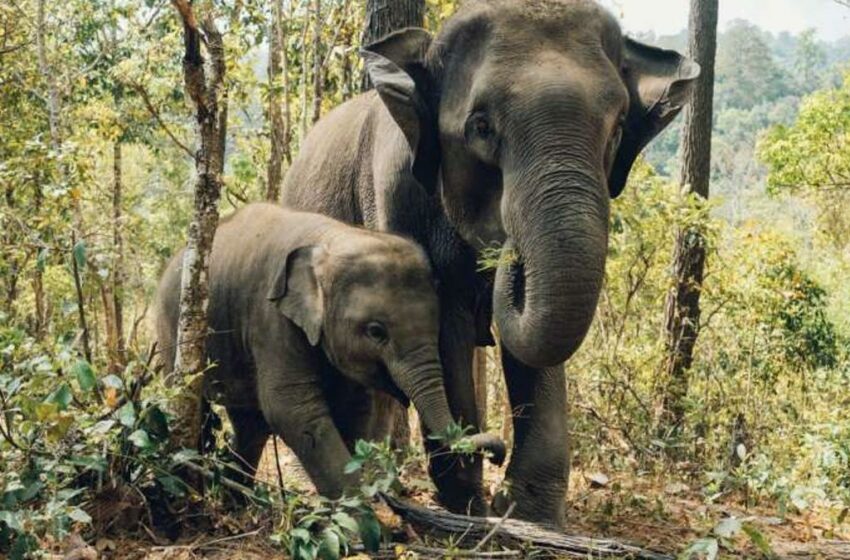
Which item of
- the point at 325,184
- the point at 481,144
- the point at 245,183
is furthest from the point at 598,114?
the point at 245,183

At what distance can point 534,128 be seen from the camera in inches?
196

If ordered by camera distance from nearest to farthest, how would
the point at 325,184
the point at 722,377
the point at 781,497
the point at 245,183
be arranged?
the point at 781,497
the point at 325,184
the point at 722,377
the point at 245,183

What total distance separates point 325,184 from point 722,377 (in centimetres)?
496

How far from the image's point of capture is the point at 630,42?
5891mm

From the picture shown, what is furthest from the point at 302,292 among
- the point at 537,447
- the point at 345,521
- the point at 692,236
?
the point at 692,236

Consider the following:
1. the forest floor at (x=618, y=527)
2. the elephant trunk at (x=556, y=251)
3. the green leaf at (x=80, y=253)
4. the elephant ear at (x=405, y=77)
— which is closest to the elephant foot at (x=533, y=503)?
the forest floor at (x=618, y=527)

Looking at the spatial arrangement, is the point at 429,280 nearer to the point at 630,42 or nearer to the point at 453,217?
the point at 453,217

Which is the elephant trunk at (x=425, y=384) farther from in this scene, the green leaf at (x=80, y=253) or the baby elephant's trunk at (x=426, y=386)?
the green leaf at (x=80, y=253)

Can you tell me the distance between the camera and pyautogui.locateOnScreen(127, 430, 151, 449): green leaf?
5008 millimetres

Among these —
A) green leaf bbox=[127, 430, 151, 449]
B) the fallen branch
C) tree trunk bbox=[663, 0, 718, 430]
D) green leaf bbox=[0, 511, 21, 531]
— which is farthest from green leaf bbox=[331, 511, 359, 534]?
tree trunk bbox=[663, 0, 718, 430]

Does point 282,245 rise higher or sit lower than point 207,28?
lower

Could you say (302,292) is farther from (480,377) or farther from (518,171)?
(480,377)

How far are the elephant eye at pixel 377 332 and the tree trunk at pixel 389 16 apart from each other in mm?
2864

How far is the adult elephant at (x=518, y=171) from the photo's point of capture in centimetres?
483
